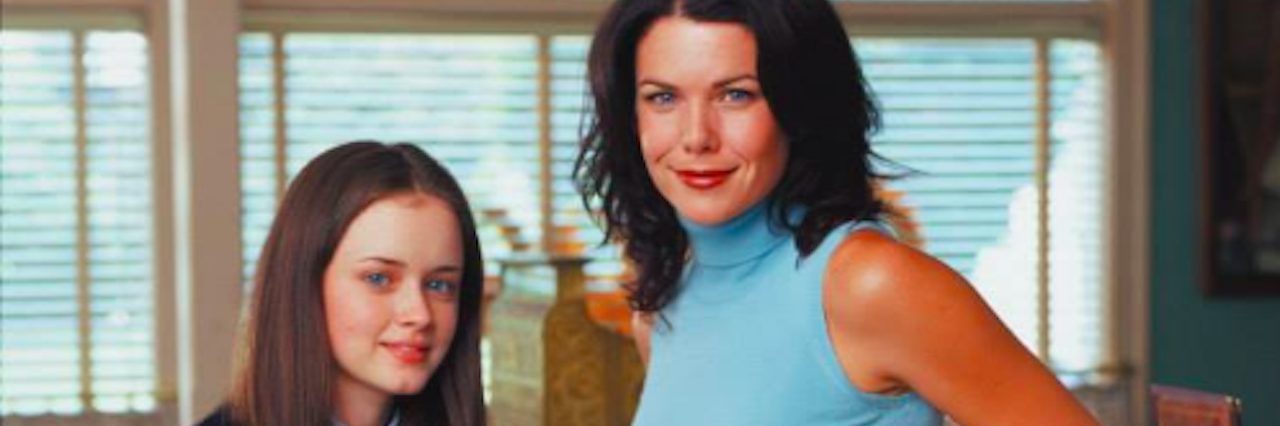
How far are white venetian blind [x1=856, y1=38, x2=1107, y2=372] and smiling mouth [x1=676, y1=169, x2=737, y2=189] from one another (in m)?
2.47

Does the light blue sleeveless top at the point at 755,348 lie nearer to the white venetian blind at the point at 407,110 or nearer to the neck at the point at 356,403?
the neck at the point at 356,403

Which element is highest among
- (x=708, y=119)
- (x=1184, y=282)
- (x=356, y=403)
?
(x=708, y=119)

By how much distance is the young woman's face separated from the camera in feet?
5.22

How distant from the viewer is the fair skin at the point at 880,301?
1544 millimetres

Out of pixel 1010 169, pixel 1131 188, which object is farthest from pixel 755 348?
pixel 1131 188

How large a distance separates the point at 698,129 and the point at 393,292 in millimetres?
268

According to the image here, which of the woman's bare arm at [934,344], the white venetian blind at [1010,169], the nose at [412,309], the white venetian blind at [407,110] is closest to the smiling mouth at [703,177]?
the woman's bare arm at [934,344]

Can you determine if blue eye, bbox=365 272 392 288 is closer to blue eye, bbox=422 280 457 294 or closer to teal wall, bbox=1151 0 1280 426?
blue eye, bbox=422 280 457 294

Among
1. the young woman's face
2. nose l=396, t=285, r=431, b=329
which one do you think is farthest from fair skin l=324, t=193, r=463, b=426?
the young woman's face

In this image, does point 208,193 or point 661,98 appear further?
point 208,193

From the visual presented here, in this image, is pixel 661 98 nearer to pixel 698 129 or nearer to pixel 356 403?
pixel 698 129

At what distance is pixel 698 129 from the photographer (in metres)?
1.58

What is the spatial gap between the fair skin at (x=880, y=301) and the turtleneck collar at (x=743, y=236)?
0.04 meters

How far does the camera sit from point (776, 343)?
5.34 ft
